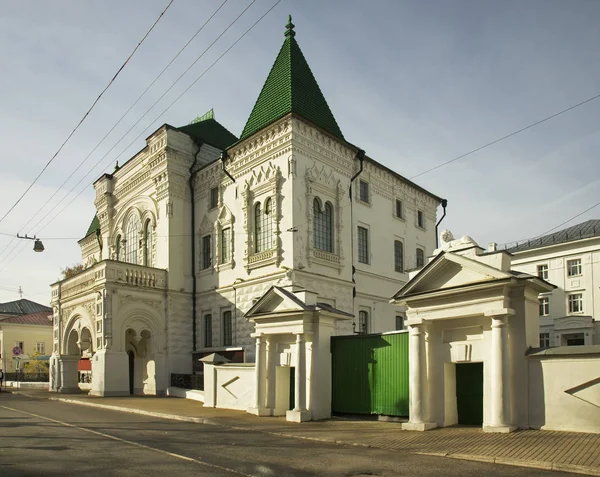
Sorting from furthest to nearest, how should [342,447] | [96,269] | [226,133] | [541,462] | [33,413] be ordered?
1. [226,133]
2. [96,269]
3. [33,413]
4. [342,447]
5. [541,462]

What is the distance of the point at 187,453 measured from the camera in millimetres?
10945

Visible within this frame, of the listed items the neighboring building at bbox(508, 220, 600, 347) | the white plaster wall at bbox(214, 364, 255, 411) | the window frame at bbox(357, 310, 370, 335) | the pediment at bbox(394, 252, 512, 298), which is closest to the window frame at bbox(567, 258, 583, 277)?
the neighboring building at bbox(508, 220, 600, 347)

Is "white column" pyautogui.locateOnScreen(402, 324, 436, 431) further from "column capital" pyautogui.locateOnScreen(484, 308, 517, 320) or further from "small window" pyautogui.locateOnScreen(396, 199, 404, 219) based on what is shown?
"small window" pyautogui.locateOnScreen(396, 199, 404, 219)

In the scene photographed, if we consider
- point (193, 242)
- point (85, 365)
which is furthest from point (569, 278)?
point (85, 365)

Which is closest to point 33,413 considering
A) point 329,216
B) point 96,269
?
point 96,269

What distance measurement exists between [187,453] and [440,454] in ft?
15.4

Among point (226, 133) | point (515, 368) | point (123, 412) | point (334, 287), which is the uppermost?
point (226, 133)

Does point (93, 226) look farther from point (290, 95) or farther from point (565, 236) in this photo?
point (565, 236)

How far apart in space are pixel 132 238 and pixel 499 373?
25.7m

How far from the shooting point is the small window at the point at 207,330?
2944 centimetres

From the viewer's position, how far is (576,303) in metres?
48.3

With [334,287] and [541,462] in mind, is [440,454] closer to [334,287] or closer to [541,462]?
[541,462]

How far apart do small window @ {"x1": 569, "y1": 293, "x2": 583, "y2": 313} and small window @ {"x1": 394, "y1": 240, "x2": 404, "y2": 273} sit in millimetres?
23783

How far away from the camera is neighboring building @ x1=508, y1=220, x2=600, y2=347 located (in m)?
46.8
